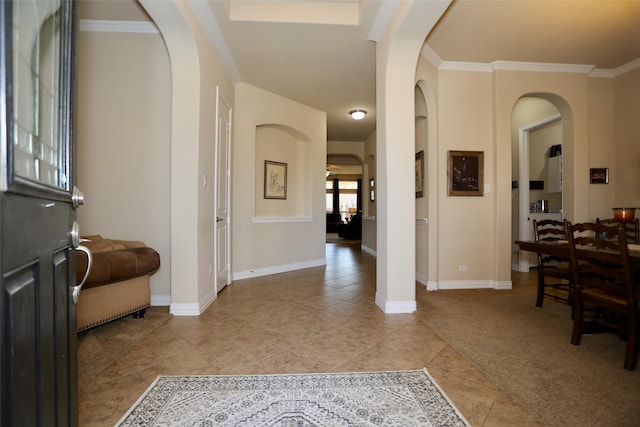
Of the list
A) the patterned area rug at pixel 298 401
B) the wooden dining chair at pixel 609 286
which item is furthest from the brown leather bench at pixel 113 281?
the wooden dining chair at pixel 609 286

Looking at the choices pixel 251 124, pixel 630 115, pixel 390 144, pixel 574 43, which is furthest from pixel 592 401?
pixel 251 124

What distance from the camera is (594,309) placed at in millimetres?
2807

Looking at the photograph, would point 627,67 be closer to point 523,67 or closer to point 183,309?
point 523,67

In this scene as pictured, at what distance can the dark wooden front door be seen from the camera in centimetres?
60

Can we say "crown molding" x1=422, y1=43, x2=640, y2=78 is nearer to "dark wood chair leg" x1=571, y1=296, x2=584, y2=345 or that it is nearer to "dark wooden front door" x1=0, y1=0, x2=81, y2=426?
"dark wood chair leg" x1=571, y1=296, x2=584, y2=345

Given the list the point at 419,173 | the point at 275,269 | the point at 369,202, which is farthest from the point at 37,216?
the point at 369,202

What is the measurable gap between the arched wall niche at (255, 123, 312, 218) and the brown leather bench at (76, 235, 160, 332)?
7.58 feet

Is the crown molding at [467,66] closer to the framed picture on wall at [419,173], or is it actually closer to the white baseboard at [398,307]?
the framed picture on wall at [419,173]

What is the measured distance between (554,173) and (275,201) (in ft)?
16.6

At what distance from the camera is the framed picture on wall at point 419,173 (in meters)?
4.07

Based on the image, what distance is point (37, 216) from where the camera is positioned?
28.8 inches

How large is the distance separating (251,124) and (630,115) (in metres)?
4.97

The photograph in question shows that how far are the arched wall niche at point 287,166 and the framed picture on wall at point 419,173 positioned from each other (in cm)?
202

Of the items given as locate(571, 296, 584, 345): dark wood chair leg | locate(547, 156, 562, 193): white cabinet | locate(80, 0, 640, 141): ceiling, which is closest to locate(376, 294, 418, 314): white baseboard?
locate(571, 296, 584, 345): dark wood chair leg
